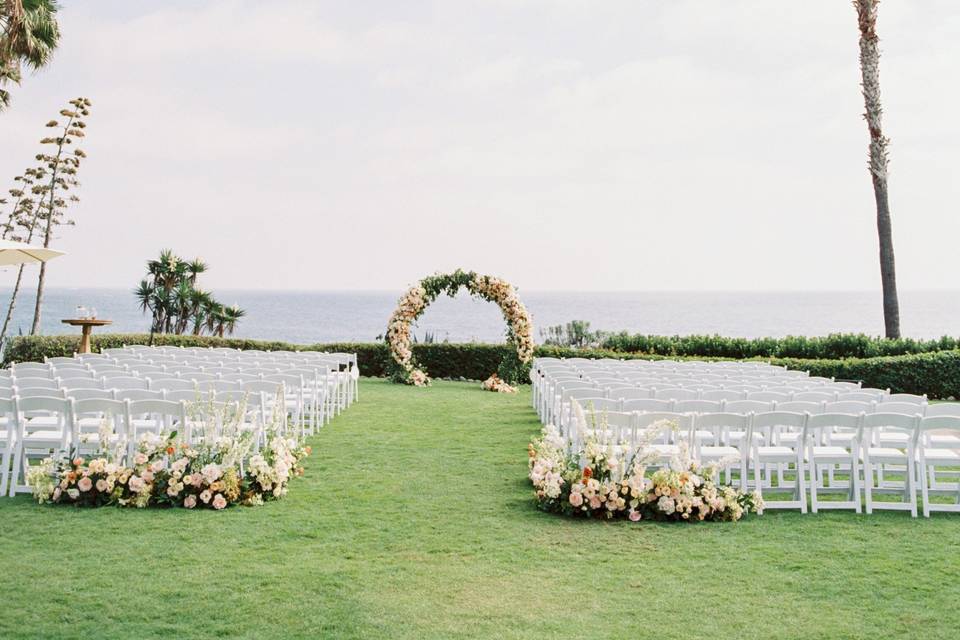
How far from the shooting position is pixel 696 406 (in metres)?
8.94

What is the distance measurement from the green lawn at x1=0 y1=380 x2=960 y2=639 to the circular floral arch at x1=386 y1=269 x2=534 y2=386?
421 inches

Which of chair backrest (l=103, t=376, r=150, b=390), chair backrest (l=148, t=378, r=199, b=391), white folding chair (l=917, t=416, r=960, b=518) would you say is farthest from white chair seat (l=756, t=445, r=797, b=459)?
chair backrest (l=103, t=376, r=150, b=390)

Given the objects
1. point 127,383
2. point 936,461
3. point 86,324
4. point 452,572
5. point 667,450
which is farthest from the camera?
point 86,324

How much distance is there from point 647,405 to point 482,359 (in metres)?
12.3

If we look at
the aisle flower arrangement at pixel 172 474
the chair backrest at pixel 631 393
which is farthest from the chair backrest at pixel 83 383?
the chair backrest at pixel 631 393

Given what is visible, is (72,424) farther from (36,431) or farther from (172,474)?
(36,431)

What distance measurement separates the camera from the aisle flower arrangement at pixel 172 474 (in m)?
7.32

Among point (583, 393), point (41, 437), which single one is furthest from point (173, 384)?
point (583, 393)

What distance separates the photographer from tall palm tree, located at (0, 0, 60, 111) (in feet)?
54.6

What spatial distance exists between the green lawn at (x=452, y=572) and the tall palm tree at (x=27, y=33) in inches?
501

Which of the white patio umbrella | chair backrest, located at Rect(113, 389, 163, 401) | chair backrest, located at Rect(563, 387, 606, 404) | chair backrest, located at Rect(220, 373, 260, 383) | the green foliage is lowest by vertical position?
chair backrest, located at Rect(563, 387, 606, 404)

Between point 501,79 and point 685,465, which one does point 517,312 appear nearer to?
point 685,465

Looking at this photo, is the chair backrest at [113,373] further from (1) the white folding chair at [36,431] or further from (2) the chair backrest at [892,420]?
(2) the chair backrest at [892,420]

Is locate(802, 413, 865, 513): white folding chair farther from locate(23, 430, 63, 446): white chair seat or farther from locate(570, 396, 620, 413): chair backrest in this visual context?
locate(23, 430, 63, 446): white chair seat
